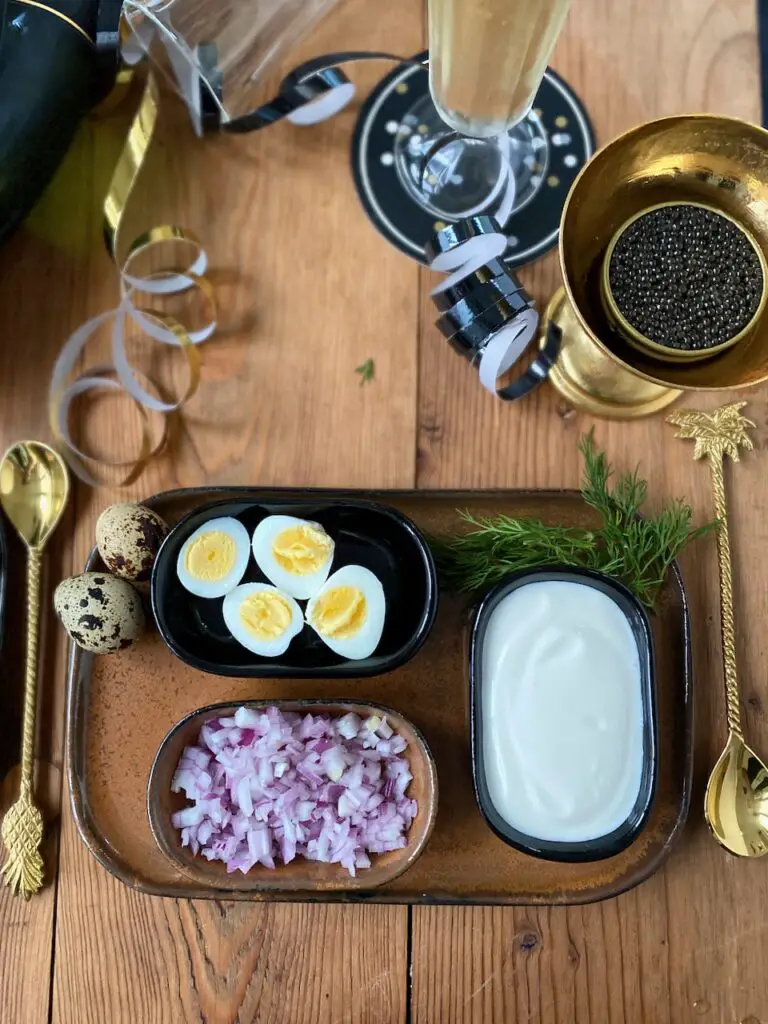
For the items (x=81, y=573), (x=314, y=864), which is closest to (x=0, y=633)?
(x=81, y=573)

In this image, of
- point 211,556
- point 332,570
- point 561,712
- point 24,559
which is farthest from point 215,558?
point 561,712

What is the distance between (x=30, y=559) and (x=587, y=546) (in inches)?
21.8

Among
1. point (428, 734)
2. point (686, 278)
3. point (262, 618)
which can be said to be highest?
point (686, 278)

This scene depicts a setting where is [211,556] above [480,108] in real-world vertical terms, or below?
below

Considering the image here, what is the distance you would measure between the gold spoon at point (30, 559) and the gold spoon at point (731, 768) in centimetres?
65

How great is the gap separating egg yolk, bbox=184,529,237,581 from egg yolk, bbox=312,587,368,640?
95mm

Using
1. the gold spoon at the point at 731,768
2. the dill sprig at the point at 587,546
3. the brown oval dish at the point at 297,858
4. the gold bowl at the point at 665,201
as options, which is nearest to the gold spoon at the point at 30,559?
the brown oval dish at the point at 297,858

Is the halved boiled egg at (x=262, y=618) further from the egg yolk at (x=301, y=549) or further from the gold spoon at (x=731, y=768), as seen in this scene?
the gold spoon at (x=731, y=768)

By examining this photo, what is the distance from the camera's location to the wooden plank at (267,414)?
32.1 inches

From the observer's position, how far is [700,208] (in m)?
0.81

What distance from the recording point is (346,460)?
882 millimetres

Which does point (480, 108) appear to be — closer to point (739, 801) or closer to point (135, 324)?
point (135, 324)

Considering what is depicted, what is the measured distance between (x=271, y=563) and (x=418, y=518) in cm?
15

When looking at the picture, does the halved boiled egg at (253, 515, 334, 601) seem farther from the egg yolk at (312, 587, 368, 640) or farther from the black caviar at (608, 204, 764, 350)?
the black caviar at (608, 204, 764, 350)
